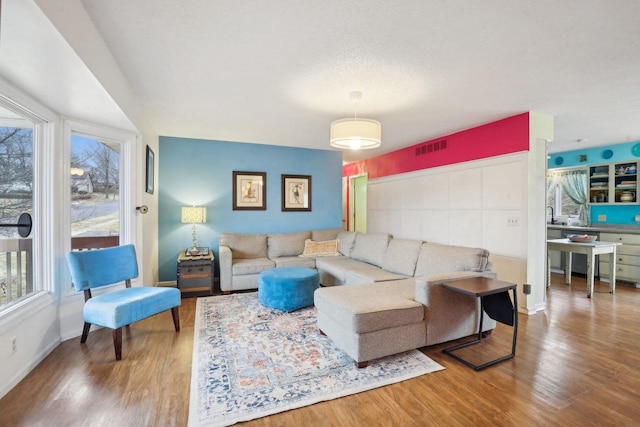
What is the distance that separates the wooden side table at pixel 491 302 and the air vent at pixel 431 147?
273 cm

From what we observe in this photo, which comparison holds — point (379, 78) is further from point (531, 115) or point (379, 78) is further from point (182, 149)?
point (182, 149)

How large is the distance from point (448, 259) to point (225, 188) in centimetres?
370

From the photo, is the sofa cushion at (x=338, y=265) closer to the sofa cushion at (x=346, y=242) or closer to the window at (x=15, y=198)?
the sofa cushion at (x=346, y=242)

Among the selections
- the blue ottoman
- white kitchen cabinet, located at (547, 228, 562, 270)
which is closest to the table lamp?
the blue ottoman

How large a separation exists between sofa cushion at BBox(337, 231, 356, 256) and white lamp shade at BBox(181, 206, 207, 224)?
7.57 feet

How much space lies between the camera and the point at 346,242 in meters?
5.02

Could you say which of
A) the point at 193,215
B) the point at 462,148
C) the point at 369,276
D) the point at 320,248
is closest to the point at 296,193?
the point at 320,248

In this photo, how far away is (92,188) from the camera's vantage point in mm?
3051

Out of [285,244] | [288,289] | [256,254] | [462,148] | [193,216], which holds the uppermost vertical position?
[462,148]

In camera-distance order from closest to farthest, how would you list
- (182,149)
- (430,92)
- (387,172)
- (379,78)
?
(379,78), (430,92), (182,149), (387,172)

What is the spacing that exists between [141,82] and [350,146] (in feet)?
7.13

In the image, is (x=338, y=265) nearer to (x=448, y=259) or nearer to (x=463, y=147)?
(x=448, y=259)

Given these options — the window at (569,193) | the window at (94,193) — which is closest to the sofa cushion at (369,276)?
the window at (94,193)

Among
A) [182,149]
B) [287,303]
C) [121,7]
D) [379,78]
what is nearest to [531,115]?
[379,78]
